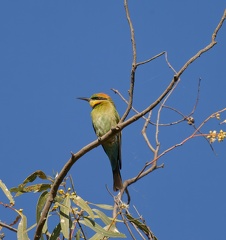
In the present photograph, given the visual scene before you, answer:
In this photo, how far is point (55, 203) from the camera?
1897 millimetres

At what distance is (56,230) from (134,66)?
718mm

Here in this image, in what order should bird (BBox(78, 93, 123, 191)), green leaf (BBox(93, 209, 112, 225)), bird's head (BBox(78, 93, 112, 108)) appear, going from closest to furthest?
1. green leaf (BBox(93, 209, 112, 225))
2. bird (BBox(78, 93, 123, 191))
3. bird's head (BBox(78, 93, 112, 108))

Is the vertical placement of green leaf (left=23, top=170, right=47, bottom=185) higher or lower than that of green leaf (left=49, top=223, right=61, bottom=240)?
higher

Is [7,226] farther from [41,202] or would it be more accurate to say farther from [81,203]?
[81,203]

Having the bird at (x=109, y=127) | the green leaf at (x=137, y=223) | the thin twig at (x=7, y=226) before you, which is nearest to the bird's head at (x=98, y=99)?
the bird at (x=109, y=127)

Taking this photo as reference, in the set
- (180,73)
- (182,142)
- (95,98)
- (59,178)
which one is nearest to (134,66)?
(180,73)

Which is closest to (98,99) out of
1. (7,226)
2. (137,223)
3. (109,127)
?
(109,127)

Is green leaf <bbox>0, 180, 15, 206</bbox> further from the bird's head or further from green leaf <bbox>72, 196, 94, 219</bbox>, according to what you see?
the bird's head

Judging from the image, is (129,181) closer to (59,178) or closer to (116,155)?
(59,178)

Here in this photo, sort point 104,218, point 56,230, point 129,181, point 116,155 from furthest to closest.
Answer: point 116,155
point 129,181
point 104,218
point 56,230

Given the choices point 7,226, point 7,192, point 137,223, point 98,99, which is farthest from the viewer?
point 98,99

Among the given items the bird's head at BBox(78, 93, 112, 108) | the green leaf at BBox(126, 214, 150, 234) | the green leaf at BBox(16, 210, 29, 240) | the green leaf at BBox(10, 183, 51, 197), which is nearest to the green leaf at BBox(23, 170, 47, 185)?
the green leaf at BBox(10, 183, 51, 197)

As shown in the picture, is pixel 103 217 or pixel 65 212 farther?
pixel 103 217

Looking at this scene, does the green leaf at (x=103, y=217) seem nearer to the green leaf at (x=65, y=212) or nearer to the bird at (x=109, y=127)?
the green leaf at (x=65, y=212)
